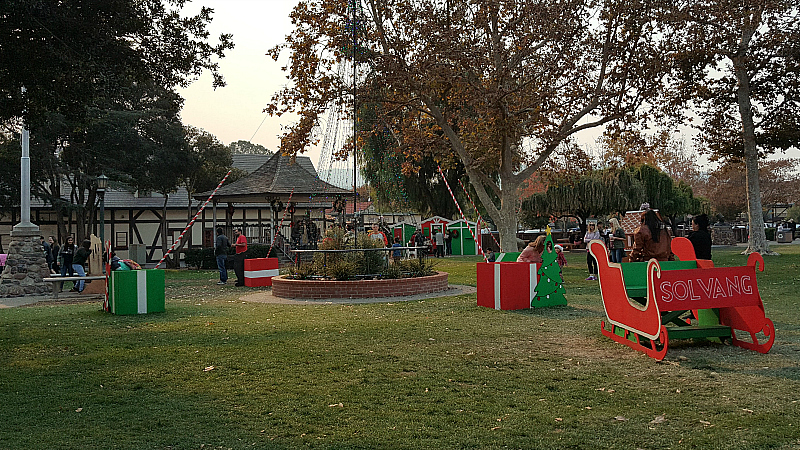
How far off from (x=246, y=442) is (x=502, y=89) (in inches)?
609

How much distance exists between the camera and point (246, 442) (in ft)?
13.9

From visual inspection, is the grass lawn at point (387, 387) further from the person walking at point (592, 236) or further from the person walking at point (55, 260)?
the person walking at point (55, 260)

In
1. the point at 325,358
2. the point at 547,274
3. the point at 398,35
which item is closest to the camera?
the point at 325,358

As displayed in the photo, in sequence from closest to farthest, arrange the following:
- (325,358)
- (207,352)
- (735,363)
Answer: (735,363), (325,358), (207,352)

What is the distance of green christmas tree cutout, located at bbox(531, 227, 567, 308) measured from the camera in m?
11.4

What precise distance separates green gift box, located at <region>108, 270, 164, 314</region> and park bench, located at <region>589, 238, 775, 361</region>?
315 inches

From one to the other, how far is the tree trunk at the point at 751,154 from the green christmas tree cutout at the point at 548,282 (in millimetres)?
17531

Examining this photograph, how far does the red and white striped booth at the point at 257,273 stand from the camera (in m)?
18.1

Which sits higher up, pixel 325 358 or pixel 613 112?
pixel 613 112

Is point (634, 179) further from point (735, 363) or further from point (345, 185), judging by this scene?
point (735, 363)

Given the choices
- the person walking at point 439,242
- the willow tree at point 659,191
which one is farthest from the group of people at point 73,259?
the willow tree at point 659,191

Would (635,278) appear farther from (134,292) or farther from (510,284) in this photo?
(134,292)

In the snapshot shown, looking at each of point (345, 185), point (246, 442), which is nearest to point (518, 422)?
point (246, 442)

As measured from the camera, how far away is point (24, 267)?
1777cm
